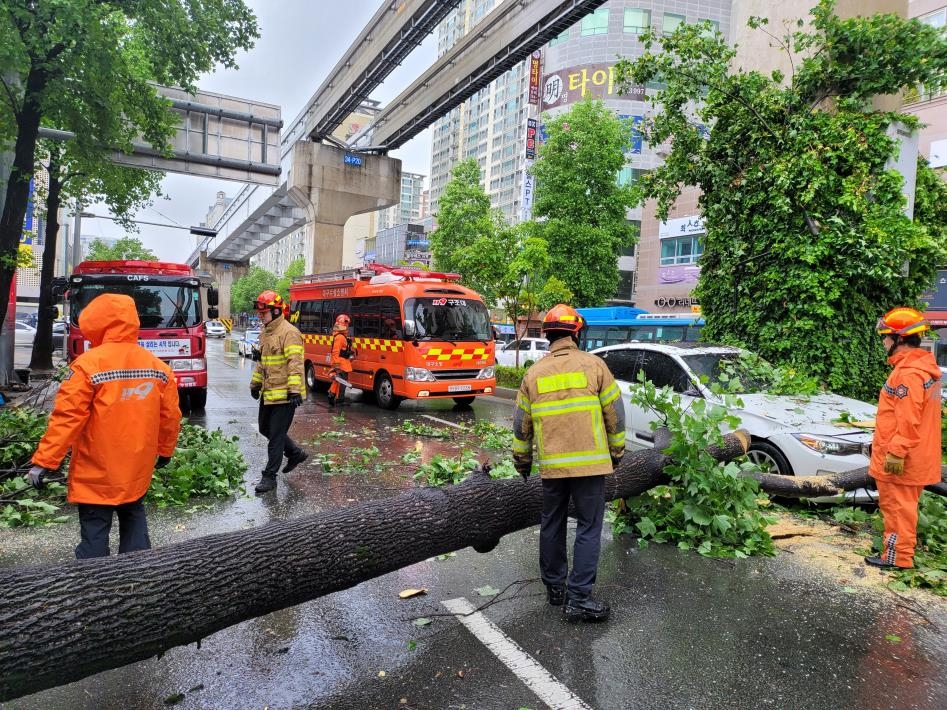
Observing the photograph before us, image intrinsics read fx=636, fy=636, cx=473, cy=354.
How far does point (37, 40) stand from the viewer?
9.28 m

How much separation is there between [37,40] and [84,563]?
9.92 metres

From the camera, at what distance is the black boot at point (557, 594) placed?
3814mm

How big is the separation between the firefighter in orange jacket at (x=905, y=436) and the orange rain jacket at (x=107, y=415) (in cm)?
463

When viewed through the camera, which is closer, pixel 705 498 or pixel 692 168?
pixel 705 498

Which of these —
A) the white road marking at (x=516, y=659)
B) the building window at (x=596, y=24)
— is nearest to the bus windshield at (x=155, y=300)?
the white road marking at (x=516, y=659)

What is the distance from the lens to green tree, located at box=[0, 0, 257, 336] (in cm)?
932

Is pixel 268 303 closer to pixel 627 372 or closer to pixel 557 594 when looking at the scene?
pixel 557 594

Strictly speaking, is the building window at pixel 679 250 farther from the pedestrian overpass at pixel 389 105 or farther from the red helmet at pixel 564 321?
the red helmet at pixel 564 321

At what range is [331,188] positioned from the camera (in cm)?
2628

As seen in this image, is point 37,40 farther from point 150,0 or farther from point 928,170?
point 928,170

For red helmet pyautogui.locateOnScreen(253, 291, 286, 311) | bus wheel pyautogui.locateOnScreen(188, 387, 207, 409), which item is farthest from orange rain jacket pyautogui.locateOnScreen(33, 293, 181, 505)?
bus wheel pyautogui.locateOnScreen(188, 387, 207, 409)

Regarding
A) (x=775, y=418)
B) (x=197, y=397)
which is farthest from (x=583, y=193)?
(x=775, y=418)

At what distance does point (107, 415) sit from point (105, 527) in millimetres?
637

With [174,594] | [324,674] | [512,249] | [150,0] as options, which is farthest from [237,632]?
[512,249]
